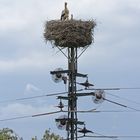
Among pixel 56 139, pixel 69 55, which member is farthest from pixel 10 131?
pixel 69 55

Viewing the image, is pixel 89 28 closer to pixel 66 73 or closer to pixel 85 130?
pixel 66 73

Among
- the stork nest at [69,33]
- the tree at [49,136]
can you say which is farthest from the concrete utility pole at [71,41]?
the tree at [49,136]

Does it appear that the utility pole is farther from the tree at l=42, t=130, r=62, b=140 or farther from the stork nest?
the tree at l=42, t=130, r=62, b=140

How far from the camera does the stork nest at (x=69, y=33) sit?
1800cm

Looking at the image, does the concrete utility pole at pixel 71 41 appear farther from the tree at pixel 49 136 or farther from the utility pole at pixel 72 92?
the tree at pixel 49 136

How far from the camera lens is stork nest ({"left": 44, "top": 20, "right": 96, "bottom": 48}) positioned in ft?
59.1

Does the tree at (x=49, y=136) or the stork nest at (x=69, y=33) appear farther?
the tree at (x=49, y=136)

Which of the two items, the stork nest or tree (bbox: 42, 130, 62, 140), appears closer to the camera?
the stork nest

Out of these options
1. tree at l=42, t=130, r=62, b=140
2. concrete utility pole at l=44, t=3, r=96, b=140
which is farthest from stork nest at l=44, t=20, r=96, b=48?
tree at l=42, t=130, r=62, b=140

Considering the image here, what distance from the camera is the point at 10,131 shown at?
26188mm

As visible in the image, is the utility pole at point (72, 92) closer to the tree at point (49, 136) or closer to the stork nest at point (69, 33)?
the stork nest at point (69, 33)

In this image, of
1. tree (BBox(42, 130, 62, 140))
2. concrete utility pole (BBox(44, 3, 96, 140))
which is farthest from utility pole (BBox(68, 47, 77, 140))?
tree (BBox(42, 130, 62, 140))

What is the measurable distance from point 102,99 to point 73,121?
2.86ft

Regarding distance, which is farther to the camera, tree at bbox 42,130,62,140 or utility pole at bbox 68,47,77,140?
tree at bbox 42,130,62,140
